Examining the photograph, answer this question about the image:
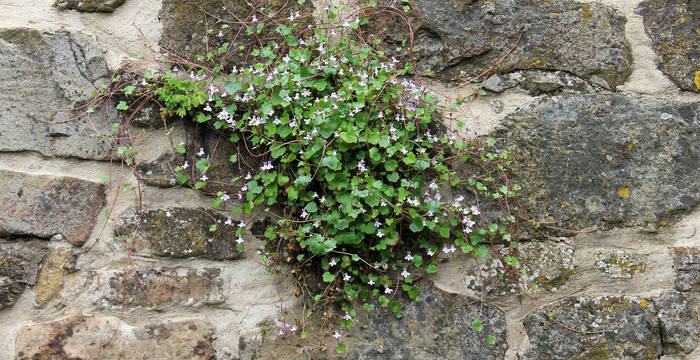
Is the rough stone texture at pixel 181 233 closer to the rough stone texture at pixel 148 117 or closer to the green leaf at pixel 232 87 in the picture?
the rough stone texture at pixel 148 117

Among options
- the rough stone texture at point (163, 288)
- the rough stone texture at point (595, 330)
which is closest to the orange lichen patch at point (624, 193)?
the rough stone texture at point (595, 330)

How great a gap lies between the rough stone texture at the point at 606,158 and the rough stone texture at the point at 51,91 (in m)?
1.27

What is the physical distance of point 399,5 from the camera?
5.88 ft

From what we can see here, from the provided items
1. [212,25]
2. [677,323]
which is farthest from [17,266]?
[677,323]

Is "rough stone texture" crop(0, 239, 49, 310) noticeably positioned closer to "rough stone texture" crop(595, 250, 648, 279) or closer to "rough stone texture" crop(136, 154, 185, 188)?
"rough stone texture" crop(136, 154, 185, 188)

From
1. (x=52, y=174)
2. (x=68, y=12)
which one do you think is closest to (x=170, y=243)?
(x=52, y=174)

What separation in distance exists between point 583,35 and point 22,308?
6.22 feet

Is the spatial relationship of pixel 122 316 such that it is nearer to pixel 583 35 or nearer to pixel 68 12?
pixel 68 12

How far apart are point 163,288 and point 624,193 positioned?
1460 millimetres

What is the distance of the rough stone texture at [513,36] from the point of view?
1.76 m

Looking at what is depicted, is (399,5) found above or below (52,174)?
above

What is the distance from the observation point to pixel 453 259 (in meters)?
1.70

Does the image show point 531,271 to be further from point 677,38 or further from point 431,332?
point 677,38

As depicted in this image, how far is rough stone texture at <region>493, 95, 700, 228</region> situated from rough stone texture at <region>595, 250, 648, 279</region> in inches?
3.9
